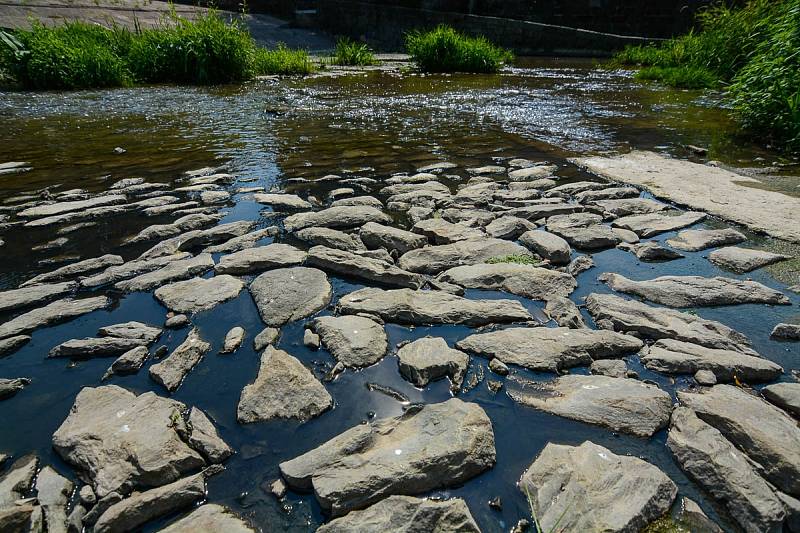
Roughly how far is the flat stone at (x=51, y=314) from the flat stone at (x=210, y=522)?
1.43m

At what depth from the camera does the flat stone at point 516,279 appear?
243 cm

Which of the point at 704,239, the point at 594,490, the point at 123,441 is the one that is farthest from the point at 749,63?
the point at 123,441

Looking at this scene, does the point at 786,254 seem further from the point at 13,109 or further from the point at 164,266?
the point at 13,109

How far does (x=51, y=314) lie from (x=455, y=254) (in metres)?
2.07

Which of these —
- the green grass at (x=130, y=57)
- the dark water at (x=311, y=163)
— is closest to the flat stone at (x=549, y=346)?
the dark water at (x=311, y=163)

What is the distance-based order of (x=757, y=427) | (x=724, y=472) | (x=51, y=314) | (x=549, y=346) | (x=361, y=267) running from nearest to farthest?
1. (x=724, y=472)
2. (x=757, y=427)
3. (x=549, y=346)
4. (x=51, y=314)
5. (x=361, y=267)

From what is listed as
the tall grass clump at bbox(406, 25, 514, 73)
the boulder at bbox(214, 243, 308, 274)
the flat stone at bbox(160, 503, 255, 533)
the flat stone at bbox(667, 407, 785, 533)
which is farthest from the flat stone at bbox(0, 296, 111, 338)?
the tall grass clump at bbox(406, 25, 514, 73)

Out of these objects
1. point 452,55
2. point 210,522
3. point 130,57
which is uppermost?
point 452,55

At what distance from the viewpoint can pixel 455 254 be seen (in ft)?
9.19

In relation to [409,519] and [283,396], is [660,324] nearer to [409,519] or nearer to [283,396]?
[409,519]

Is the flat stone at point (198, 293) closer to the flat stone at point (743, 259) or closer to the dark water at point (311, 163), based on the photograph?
the dark water at point (311, 163)

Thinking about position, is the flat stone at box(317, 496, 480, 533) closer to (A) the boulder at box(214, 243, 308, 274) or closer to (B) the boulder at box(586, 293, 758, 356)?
(B) the boulder at box(586, 293, 758, 356)

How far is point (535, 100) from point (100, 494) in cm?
889

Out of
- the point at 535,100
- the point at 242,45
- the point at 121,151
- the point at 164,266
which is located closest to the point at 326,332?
the point at 164,266
